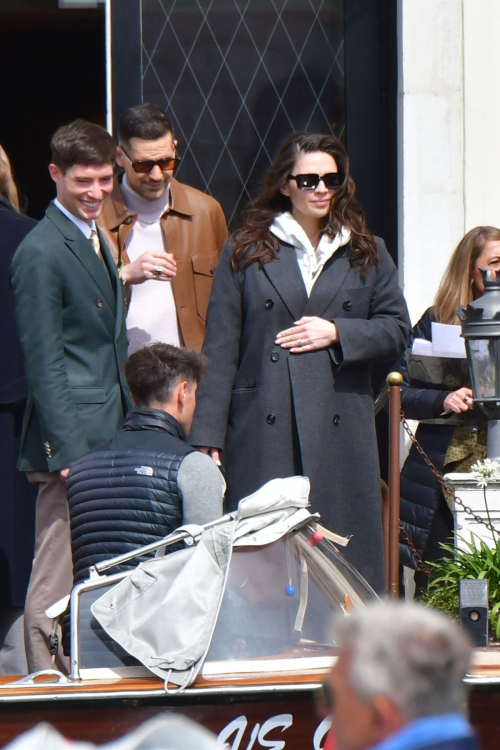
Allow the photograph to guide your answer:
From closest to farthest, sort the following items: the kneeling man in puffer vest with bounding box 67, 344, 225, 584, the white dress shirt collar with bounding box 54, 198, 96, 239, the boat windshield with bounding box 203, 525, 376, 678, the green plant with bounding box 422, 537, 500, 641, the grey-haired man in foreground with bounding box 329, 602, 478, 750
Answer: the grey-haired man in foreground with bounding box 329, 602, 478, 750 < the boat windshield with bounding box 203, 525, 376, 678 < the kneeling man in puffer vest with bounding box 67, 344, 225, 584 < the green plant with bounding box 422, 537, 500, 641 < the white dress shirt collar with bounding box 54, 198, 96, 239

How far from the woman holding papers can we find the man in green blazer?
4.34ft

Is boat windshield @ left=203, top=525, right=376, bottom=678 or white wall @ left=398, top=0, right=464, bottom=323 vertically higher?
white wall @ left=398, top=0, right=464, bottom=323

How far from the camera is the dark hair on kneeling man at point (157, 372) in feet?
13.7

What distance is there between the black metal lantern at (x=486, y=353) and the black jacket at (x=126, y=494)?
4.66ft

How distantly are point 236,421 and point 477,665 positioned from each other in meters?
1.54

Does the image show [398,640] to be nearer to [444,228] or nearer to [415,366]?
[415,366]

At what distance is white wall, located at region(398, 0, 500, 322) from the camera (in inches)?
256

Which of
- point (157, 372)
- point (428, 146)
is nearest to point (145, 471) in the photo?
point (157, 372)

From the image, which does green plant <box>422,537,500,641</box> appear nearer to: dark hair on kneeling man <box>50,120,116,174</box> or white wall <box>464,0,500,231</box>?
dark hair on kneeling man <box>50,120,116,174</box>

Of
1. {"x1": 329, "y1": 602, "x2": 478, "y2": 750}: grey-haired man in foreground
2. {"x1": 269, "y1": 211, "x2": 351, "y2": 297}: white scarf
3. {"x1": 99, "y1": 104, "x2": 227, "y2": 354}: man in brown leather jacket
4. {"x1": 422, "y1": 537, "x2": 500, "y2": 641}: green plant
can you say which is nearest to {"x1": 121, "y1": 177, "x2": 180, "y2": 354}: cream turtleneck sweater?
{"x1": 99, "y1": 104, "x2": 227, "y2": 354}: man in brown leather jacket

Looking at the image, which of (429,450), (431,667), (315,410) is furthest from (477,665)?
(431,667)

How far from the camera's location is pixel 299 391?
4770 millimetres

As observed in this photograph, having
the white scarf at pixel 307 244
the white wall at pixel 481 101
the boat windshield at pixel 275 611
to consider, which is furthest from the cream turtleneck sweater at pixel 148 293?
the white wall at pixel 481 101

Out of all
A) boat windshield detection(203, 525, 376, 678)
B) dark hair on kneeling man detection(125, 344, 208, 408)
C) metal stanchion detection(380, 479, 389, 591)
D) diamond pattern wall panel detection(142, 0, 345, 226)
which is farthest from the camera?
diamond pattern wall panel detection(142, 0, 345, 226)
